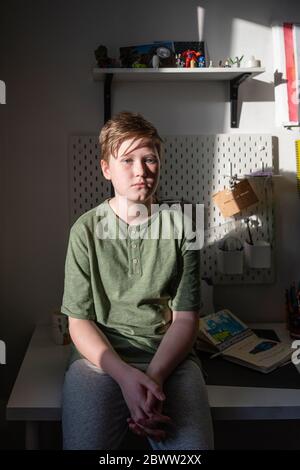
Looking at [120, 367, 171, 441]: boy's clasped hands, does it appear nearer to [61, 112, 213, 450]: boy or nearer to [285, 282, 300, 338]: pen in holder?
[61, 112, 213, 450]: boy

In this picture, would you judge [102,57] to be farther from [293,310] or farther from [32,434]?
[32,434]

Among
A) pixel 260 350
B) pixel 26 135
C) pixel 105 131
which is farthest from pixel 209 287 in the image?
pixel 26 135

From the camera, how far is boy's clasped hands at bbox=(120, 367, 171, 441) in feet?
3.51

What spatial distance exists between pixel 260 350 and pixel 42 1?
1.35 m

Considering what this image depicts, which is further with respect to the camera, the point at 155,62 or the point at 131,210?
the point at 155,62

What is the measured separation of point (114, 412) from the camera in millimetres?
1115

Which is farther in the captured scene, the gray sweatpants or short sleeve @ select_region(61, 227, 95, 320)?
short sleeve @ select_region(61, 227, 95, 320)

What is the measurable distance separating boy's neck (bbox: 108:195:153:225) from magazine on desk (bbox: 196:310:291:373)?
1.48 ft

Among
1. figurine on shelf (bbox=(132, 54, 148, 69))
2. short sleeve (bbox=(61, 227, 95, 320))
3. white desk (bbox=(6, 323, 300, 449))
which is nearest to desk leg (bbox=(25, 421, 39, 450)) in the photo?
white desk (bbox=(6, 323, 300, 449))

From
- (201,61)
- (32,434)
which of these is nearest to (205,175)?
(201,61)

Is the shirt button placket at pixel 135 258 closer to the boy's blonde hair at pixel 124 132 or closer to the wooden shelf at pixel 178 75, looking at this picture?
the boy's blonde hair at pixel 124 132

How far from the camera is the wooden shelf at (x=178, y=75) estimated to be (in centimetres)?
159

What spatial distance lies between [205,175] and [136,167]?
570 millimetres
